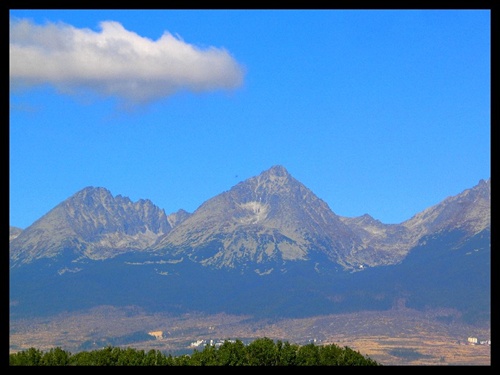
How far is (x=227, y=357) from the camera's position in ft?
455

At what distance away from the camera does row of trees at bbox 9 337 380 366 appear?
5251 inches

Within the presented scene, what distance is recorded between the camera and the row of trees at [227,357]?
438 feet
